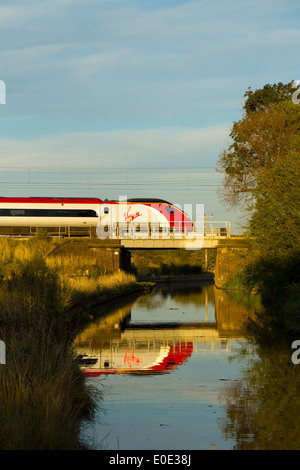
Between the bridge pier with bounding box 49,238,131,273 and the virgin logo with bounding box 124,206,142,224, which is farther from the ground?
the virgin logo with bounding box 124,206,142,224

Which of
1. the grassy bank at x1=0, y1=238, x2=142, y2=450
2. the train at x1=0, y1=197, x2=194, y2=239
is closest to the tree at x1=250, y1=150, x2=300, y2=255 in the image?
the grassy bank at x1=0, y1=238, x2=142, y2=450

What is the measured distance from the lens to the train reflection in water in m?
14.5

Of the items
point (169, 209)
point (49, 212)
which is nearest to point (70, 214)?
point (49, 212)

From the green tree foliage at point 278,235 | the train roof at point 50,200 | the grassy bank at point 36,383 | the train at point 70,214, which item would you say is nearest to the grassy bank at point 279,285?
the green tree foliage at point 278,235

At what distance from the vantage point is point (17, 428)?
22.6 ft

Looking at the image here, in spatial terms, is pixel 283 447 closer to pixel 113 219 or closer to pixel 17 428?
pixel 17 428

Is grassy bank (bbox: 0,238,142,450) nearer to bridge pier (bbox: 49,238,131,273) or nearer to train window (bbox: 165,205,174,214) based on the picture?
bridge pier (bbox: 49,238,131,273)

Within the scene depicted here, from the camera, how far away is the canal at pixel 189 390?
8.34 m

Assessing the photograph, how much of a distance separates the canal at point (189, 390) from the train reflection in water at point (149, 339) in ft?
0.10

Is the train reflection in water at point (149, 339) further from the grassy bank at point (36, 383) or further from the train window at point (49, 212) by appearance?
the train window at point (49, 212)

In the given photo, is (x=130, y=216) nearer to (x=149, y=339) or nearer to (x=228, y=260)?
(x=228, y=260)

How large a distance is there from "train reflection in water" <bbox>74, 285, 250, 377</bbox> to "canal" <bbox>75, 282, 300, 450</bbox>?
1.2 inches
